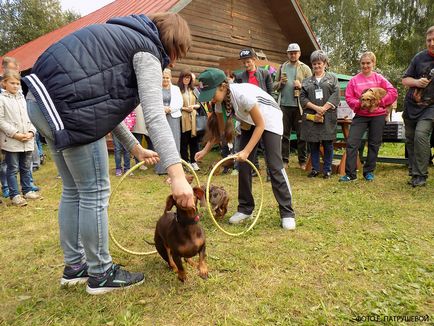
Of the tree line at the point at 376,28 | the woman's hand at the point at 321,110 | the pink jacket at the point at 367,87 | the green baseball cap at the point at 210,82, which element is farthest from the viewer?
the tree line at the point at 376,28

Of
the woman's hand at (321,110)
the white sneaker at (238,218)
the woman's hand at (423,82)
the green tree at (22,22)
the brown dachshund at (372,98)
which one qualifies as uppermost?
the green tree at (22,22)

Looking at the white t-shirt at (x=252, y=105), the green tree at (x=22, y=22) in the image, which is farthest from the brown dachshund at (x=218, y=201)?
the green tree at (x=22, y=22)

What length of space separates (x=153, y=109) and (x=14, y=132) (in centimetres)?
422

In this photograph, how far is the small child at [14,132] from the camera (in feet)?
17.4

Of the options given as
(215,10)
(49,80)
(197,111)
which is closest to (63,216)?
(49,80)

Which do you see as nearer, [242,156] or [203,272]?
[203,272]

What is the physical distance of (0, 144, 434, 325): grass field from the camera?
2.32 metres

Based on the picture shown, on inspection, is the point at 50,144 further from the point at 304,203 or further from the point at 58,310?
the point at 304,203

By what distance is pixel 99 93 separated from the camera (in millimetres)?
2078

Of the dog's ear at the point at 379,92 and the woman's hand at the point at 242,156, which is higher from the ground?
the dog's ear at the point at 379,92

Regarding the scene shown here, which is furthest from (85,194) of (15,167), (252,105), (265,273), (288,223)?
(15,167)

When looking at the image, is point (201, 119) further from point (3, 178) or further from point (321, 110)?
point (3, 178)

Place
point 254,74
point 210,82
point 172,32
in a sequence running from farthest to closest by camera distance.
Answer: point 254,74 < point 210,82 < point 172,32

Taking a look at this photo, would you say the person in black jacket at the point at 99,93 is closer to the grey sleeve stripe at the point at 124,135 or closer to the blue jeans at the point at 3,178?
the grey sleeve stripe at the point at 124,135
